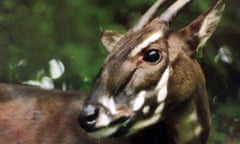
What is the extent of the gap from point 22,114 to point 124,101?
0.43 m

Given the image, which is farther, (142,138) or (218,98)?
(218,98)

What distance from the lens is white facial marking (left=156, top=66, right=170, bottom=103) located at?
1.46m

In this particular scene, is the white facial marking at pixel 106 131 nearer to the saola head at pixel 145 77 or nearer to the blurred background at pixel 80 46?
the saola head at pixel 145 77

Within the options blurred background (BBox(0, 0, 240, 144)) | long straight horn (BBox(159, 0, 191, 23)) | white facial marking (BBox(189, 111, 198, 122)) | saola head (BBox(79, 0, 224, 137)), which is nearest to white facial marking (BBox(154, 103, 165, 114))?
saola head (BBox(79, 0, 224, 137))

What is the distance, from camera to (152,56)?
1455mm

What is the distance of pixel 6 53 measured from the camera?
6.64 feet

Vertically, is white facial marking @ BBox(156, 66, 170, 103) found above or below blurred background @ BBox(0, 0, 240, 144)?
above

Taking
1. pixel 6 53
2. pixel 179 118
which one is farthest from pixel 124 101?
pixel 6 53

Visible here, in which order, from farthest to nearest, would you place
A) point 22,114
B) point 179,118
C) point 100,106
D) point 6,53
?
1. point 6,53
2. point 22,114
3. point 179,118
4. point 100,106

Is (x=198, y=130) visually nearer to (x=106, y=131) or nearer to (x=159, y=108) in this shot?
(x=159, y=108)

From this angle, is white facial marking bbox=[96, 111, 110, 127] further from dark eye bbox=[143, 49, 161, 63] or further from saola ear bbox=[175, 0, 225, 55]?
saola ear bbox=[175, 0, 225, 55]

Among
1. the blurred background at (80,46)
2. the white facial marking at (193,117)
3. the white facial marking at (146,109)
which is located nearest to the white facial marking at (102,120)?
the white facial marking at (146,109)

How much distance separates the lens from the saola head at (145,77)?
4.62ft

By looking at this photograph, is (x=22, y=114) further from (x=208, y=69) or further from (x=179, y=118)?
(x=208, y=69)
